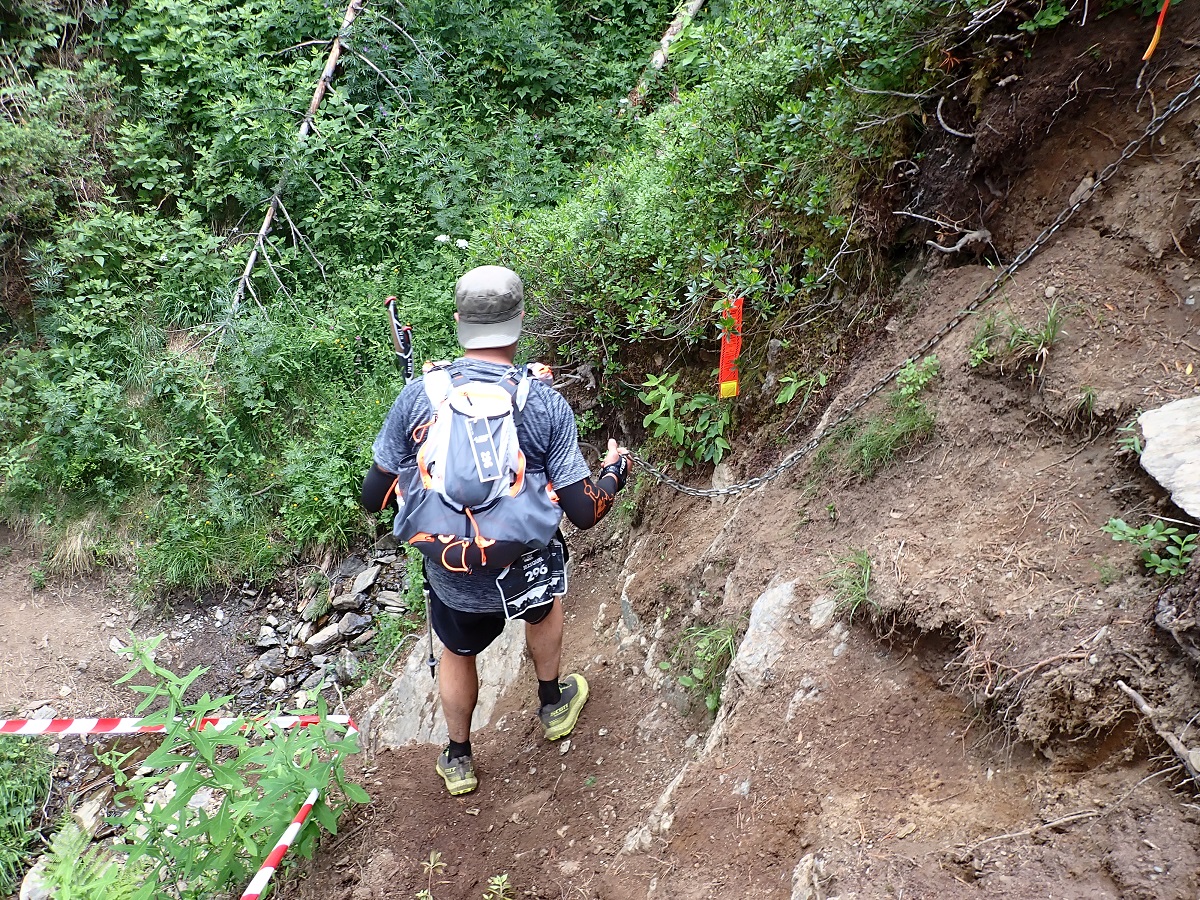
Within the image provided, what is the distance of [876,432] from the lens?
3500mm

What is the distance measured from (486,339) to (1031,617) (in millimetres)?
2146

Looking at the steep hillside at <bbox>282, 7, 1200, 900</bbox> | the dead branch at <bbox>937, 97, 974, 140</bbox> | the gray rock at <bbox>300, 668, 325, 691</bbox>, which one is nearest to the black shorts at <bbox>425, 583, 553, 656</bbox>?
the steep hillside at <bbox>282, 7, 1200, 900</bbox>

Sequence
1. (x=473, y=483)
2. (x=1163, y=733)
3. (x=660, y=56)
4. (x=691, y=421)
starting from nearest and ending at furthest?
(x=1163, y=733)
(x=473, y=483)
(x=691, y=421)
(x=660, y=56)

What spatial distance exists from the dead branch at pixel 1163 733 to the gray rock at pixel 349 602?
596cm

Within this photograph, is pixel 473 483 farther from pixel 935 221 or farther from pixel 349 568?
pixel 349 568

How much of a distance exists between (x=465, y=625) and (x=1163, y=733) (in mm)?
2437

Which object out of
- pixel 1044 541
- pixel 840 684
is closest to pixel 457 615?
pixel 840 684

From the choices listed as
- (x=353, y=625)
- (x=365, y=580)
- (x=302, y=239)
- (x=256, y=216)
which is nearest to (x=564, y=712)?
(x=353, y=625)

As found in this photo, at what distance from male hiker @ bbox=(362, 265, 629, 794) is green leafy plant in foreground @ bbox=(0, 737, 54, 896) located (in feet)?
14.6

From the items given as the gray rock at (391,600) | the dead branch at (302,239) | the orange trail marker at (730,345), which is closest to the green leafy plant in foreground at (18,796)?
the gray rock at (391,600)

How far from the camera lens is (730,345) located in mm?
4156

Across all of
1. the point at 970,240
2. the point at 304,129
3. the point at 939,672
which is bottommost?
the point at 939,672

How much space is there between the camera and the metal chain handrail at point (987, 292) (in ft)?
10.3

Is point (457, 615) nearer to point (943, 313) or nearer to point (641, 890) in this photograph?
point (641, 890)
